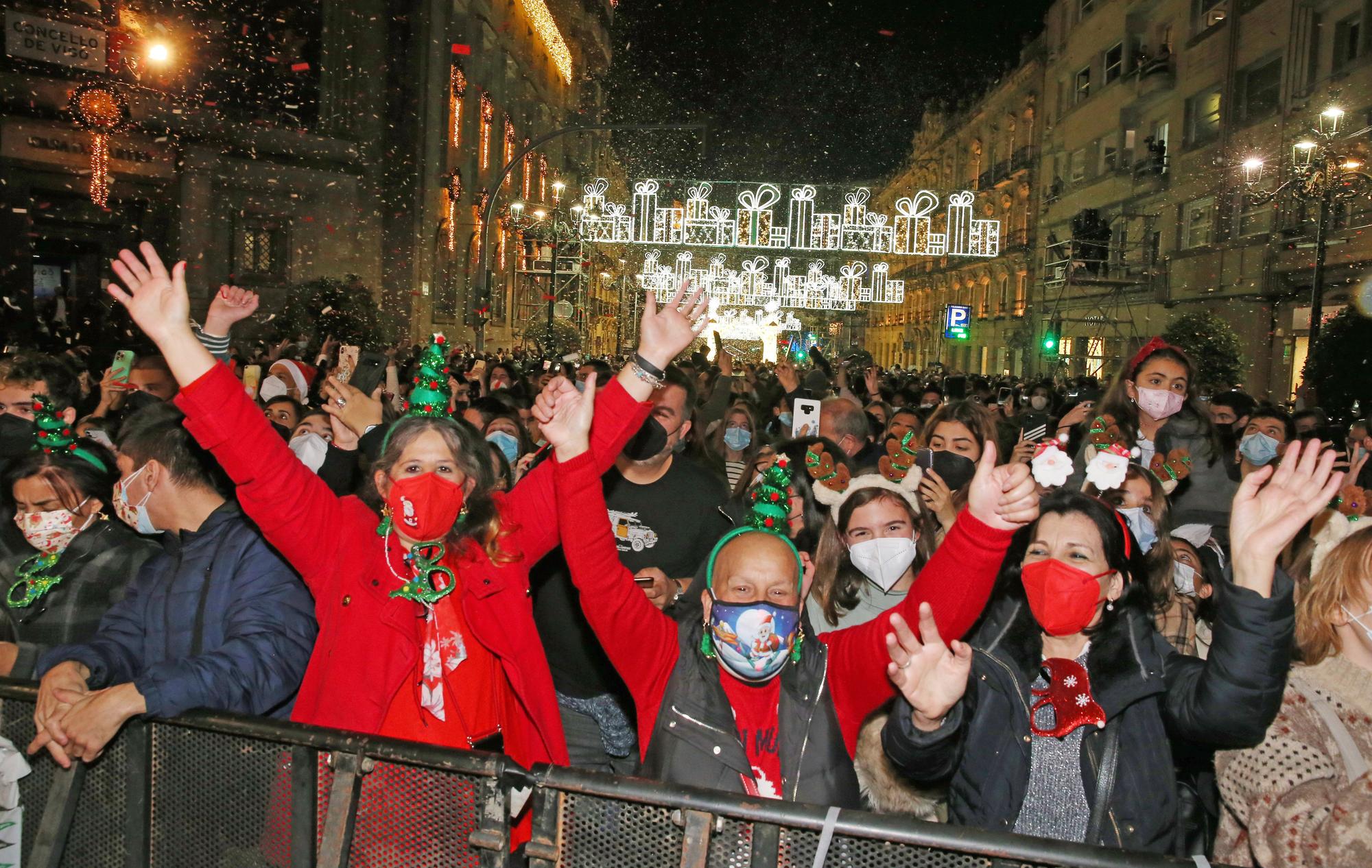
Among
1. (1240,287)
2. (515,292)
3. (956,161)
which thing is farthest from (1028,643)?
(956,161)

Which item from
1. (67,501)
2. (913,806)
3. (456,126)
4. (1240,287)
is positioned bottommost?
(913,806)

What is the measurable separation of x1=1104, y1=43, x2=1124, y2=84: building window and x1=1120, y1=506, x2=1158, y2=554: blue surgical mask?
34982 millimetres

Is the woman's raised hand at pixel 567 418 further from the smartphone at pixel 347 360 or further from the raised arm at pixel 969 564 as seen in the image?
the smartphone at pixel 347 360

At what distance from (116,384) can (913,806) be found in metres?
7.46

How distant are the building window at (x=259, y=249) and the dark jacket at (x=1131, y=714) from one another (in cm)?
3260

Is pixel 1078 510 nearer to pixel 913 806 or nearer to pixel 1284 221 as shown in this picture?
pixel 913 806

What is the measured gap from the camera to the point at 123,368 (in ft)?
28.3

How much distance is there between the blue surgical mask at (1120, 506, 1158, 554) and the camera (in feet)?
15.8

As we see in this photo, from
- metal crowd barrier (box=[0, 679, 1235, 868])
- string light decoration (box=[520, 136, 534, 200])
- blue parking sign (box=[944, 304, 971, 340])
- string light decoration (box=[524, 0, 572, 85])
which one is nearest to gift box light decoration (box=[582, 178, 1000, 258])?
blue parking sign (box=[944, 304, 971, 340])

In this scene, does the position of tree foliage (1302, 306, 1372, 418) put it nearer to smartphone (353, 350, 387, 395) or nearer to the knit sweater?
smartphone (353, 350, 387, 395)

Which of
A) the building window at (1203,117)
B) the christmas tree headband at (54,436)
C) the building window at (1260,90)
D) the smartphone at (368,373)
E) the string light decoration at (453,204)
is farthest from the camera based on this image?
the string light decoration at (453,204)

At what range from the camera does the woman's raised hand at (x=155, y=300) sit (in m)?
3.19

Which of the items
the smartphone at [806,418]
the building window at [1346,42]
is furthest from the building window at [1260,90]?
the smartphone at [806,418]

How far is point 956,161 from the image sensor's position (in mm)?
57844
